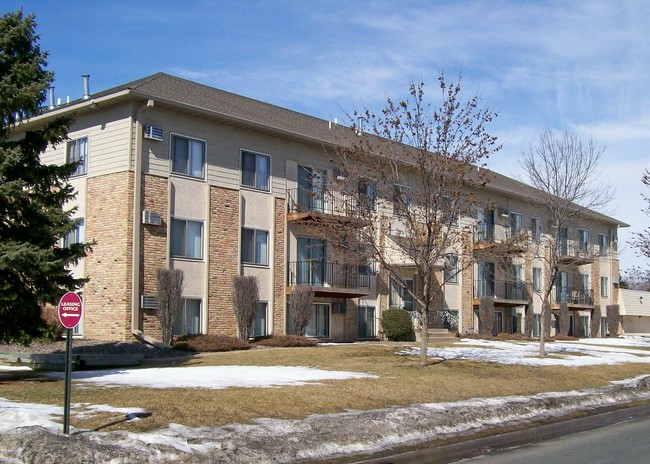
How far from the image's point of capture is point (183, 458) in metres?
8.83

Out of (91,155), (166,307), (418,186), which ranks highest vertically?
(91,155)

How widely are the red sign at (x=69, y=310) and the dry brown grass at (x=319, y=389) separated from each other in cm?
138

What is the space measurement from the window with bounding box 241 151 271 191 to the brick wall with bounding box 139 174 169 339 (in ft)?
12.2

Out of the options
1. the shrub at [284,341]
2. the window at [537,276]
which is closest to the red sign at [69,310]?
the shrub at [284,341]

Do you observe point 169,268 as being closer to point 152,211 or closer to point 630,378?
point 152,211

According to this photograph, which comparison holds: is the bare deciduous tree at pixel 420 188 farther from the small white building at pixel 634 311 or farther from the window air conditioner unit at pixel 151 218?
the small white building at pixel 634 311

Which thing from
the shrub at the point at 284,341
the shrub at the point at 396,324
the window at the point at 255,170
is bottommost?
the shrub at the point at 284,341

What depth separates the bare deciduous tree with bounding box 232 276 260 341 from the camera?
2695cm

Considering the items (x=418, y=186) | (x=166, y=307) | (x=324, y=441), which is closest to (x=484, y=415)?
(x=324, y=441)

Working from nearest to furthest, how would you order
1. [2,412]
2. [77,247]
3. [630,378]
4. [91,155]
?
1. [2,412]
2. [77,247]
3. [630,378]
4. [91,155]

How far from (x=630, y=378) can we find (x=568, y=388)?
408 cm

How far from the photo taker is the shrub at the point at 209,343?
76.9 feet

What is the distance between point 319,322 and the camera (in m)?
31.8

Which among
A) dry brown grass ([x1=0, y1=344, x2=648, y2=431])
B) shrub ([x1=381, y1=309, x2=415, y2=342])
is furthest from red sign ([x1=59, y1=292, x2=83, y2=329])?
shrub ([x1=381, y1=309, x2=415, y2=342])
